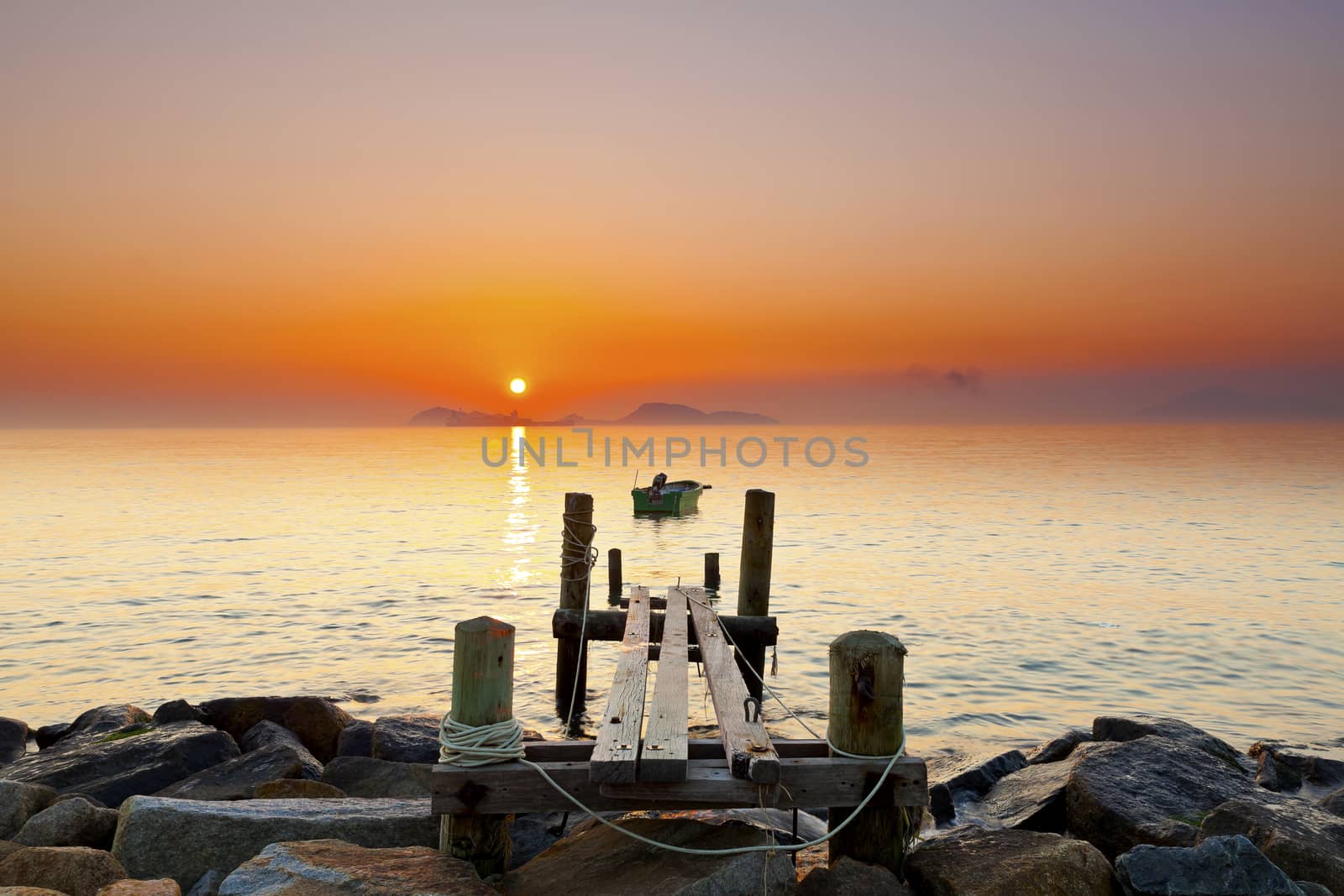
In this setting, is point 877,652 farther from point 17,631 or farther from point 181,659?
point 17,631

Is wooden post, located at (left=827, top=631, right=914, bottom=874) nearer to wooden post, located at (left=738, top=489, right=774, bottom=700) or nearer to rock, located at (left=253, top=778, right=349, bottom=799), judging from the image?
rock, located at (left=253, top=778, right=349, bottom=799)

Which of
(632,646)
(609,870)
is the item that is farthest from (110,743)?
(609,870)

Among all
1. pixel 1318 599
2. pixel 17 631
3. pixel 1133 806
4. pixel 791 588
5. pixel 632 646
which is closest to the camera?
pixel 1133 806

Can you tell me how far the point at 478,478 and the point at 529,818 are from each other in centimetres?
8509

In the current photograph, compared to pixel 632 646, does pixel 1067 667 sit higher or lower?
lower

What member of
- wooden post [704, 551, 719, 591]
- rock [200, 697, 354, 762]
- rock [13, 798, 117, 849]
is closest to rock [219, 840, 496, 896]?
rock [13, 798, 117, 849]

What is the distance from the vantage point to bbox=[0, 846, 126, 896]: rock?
558cm

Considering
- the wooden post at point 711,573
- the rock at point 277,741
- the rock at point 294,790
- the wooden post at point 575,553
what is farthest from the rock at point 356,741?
the wooden post at point 711,573

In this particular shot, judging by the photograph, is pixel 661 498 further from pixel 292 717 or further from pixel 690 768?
pixel 690 768

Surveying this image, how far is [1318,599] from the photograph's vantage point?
23.3 metres

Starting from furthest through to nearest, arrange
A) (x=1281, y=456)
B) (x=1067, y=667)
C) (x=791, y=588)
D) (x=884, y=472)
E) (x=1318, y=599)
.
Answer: (x=1281, y=456), (x=884, y=472), (x=791, y=588), (x=1318, y=599), (x=1067, y=667)

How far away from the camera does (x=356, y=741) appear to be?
411 inches

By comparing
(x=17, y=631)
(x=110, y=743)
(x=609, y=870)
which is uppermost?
(x=609, y=870)

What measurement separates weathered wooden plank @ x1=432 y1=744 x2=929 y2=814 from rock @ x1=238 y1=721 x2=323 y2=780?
438 cm
